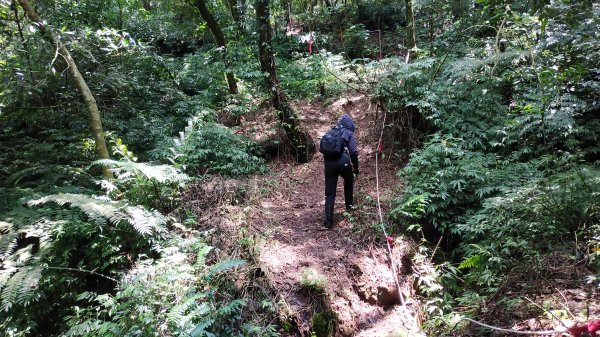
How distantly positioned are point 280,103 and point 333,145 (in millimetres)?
3605

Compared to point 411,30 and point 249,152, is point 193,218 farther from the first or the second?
point 411,30

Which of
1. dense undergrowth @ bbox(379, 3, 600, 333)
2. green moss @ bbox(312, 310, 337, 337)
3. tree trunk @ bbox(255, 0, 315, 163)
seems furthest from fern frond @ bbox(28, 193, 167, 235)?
tree trunk @ bbox(255, 0, 315, 163)

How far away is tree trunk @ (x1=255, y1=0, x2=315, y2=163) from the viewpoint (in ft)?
28.0

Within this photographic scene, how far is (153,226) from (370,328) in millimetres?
3398

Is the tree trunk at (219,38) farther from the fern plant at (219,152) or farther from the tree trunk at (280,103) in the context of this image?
the fern plant at (219,152)

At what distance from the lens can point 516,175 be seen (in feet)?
19.8

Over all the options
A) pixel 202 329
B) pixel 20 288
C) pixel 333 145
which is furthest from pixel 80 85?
pixel 202 329

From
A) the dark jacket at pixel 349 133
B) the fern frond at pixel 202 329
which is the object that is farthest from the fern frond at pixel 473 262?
the fern frond at pixel 202 329

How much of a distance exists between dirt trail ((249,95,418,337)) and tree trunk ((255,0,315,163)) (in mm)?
1583

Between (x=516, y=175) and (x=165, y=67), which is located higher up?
(x=165, y=67)

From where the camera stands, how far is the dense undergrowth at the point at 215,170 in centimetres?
416

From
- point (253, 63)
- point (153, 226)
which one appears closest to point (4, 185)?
point (153, 226)

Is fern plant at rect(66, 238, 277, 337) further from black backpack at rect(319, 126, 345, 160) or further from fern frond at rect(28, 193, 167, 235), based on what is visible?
black backpack at rect(319, 126, 345, 160)

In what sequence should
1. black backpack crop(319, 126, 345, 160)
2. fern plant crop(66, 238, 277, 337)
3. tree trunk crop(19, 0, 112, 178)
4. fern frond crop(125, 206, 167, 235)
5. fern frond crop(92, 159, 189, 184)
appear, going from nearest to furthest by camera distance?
fern plant crop(66, 238, 277, 337), fern frond crop(125, 206, 167, 235), fern frond crop(92, 159, 189, 184), tree trunk crop(19, 0, 112, 178), black backpack crop(319, 126, 345, 160)
